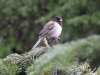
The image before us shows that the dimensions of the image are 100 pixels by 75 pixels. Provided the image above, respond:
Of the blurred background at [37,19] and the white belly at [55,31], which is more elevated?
the blurred background at [37,19]

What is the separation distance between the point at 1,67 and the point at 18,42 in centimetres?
571

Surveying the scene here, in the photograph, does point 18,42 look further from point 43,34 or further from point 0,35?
point 43,34

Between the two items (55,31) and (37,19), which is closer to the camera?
(55,31)

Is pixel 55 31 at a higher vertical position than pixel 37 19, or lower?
lower

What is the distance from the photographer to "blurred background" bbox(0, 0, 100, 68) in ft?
20.6

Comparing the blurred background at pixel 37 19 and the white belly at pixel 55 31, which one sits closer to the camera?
the white belly at pixel 55 31

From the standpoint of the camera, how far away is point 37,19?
7.13 m

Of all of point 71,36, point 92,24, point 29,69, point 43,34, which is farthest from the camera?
point 71,36

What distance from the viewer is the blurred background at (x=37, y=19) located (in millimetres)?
6285

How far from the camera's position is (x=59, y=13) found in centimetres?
649

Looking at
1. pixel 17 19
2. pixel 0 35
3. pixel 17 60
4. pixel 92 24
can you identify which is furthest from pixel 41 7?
pixel 17 60

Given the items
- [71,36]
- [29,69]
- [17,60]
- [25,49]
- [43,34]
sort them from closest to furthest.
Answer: [29,69]
[17,60]
[43,34]
[71,36]
[25,49]

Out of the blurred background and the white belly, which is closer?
the white belly

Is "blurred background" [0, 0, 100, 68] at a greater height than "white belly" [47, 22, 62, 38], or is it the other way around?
"blurred background" [0, 0, 100, 68]
